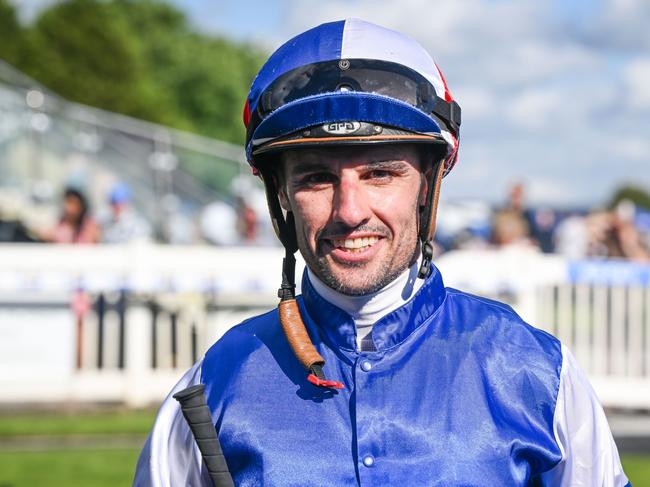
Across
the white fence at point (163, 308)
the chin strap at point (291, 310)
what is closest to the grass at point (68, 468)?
the white fence at point (163, 308)

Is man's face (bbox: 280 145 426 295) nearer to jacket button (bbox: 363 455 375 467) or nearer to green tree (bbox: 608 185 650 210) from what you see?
jacket button (bbox: 363 455 375 467)

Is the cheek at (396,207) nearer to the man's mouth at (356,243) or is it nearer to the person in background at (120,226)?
the man's mouth at (356,243)

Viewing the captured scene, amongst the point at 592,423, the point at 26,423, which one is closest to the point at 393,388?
the point at 592,423

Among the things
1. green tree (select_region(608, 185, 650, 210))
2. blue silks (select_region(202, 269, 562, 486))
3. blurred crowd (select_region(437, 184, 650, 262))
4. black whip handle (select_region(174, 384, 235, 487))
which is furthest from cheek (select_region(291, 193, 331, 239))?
green tree (select_region(608, 185, 650, 210))

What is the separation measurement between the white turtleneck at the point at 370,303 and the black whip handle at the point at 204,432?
37 centimetres

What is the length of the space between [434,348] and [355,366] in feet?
0.58

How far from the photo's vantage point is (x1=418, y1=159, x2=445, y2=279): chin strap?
2.45 m

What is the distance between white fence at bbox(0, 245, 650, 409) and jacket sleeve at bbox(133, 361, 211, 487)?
6733mm

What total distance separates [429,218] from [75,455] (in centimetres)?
522

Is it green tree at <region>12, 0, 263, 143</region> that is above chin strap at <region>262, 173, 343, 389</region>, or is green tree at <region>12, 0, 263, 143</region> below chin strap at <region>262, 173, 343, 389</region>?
above

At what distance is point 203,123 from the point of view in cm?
6644

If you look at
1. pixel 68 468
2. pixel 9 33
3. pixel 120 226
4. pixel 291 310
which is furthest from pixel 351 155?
pixel 9 33

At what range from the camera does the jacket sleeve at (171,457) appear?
235 centimetres

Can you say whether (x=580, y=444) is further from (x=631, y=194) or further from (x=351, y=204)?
(x=631, y=194)
